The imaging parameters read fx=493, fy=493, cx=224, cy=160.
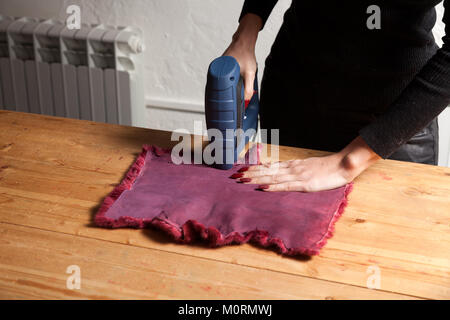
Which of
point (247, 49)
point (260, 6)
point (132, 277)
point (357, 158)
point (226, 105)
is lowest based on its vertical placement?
point (132, 277)

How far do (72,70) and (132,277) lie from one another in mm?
1656

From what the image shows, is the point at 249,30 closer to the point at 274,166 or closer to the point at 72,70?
the point at 274,166

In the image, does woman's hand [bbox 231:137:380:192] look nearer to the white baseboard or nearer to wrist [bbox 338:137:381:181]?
wrist [bbox 338:137:381:181]

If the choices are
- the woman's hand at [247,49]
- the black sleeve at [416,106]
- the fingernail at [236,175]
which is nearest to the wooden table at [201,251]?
the black sleeve at [416,106]

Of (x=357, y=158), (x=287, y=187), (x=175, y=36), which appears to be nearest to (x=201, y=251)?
(x=287, y=187)

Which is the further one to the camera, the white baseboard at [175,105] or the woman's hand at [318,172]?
the white baseboard at [175,105]

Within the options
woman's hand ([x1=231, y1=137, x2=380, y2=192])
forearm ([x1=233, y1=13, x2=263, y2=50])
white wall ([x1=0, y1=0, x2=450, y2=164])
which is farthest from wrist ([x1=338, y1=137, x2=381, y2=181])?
white wall ([x1=0, y1=0, x2=450, y2=164])

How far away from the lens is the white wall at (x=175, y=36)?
78.1 inches

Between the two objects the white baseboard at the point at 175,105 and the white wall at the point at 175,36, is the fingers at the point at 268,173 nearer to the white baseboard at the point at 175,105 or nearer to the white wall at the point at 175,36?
the white wall at the point at 175,36

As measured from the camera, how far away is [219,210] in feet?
2.86

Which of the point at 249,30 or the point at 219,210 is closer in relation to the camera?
the point at 219,210

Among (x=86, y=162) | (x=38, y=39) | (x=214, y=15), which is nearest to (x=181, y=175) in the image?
(x=86, y=162)

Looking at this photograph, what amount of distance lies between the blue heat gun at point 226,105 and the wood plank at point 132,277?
307mm

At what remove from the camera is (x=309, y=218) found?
85 centimetres
